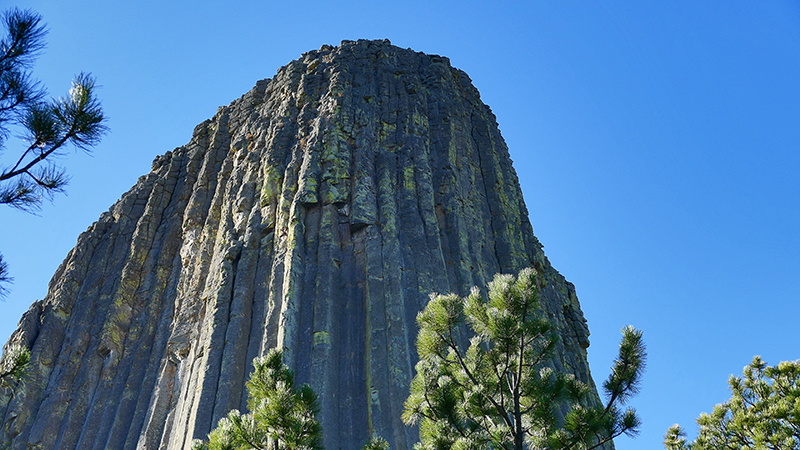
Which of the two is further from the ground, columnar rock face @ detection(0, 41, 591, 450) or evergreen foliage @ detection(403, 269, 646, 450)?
columnar rock face @ detection(0, 41, 591, 450)

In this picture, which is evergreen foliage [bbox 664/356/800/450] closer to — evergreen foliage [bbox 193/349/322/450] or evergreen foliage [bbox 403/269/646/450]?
evergreen foliage [bbox 403/269/646/450]

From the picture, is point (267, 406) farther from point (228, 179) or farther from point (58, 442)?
point (228, 179)

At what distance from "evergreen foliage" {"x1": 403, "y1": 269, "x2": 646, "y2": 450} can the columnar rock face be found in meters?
7.63

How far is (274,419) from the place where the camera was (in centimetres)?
1066

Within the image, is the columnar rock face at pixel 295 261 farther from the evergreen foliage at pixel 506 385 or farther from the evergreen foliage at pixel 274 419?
the evergreen foliage at pixel 274 419

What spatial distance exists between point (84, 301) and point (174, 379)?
12093 mm

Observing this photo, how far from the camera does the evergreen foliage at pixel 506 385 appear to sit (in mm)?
12062

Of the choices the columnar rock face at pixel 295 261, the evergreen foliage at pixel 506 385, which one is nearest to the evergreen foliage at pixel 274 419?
the evergreen foliage at pixel 506 385

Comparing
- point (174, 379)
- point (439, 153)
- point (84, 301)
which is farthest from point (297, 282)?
point (84, 301)

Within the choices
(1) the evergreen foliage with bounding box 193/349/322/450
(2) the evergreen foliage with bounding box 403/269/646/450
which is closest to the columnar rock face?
(2) the evergreen foliage with bounding box 403/269/646/450

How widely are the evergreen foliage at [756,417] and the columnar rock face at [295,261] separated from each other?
29.0 ft

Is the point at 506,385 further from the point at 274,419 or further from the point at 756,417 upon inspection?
the point at 756,417

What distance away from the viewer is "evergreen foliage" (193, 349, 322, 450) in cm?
1071

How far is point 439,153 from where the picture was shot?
33938 mm
